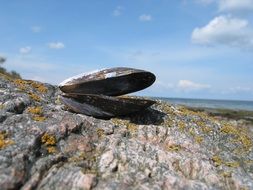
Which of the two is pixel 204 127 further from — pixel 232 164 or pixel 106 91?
pixel 106 91

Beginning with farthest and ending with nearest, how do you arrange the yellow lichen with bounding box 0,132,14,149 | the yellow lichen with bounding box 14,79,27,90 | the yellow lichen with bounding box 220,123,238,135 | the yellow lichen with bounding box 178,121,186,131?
the yellow lichen with bounding box 220,123,238,135 < the yellow lichen with bounding box 14,79,27,90 < the yellow lichen with bounding box 178,121,186,131 < the yellow lichen with bounding box 0,132,14,149

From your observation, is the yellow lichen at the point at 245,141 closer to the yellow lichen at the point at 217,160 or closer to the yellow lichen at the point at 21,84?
the yellow lichen at the point at 217,160

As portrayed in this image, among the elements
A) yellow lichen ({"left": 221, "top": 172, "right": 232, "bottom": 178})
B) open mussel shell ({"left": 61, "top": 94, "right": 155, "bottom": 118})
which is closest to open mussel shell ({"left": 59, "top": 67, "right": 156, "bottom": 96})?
open mussel shell ({"left": 61, "top": 94, "right": 155, "bottom": 118})

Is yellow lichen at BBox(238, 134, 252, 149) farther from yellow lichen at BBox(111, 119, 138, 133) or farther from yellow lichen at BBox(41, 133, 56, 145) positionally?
A: yellow lichen at BBox(41, 133, 56, 145)

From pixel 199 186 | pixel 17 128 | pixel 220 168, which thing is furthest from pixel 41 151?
pixel 220 168

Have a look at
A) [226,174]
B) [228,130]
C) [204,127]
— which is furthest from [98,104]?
[228,130]

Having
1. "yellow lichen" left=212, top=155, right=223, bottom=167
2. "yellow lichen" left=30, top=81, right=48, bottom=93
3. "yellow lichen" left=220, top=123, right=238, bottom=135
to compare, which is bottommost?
"yellow lichen" left=212, top=155, right=223, bottom=167
